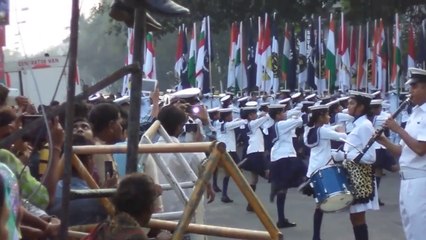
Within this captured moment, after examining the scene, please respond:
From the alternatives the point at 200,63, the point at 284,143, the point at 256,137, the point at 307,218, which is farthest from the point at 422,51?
the point at 307,218

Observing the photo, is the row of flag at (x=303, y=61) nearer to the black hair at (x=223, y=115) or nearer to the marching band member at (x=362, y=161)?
the black hair at (x=223, y=115)

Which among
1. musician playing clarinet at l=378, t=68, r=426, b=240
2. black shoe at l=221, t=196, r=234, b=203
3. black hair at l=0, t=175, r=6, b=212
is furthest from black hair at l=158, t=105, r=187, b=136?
black shoe at l=221, t=196, r=234, b=203

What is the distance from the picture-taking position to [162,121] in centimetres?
746

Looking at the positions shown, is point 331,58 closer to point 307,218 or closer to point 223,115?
point 223,115

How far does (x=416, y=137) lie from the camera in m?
7.16

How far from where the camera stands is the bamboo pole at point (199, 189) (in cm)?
422

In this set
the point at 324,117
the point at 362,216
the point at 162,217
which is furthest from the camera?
the point at 324,117

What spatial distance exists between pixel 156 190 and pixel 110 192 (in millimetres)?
213

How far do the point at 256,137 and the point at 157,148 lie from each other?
39.4 ft

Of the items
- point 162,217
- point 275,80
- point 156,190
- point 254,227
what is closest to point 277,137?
point 254,227

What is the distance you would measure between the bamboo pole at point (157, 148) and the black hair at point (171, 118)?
2452 millimetres

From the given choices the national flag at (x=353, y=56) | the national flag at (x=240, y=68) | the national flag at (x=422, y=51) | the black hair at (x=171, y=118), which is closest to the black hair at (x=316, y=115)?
the black hair at (x=171, y=118)

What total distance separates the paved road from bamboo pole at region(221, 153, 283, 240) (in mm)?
6317

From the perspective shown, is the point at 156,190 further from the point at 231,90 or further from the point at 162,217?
the point at 231,90
